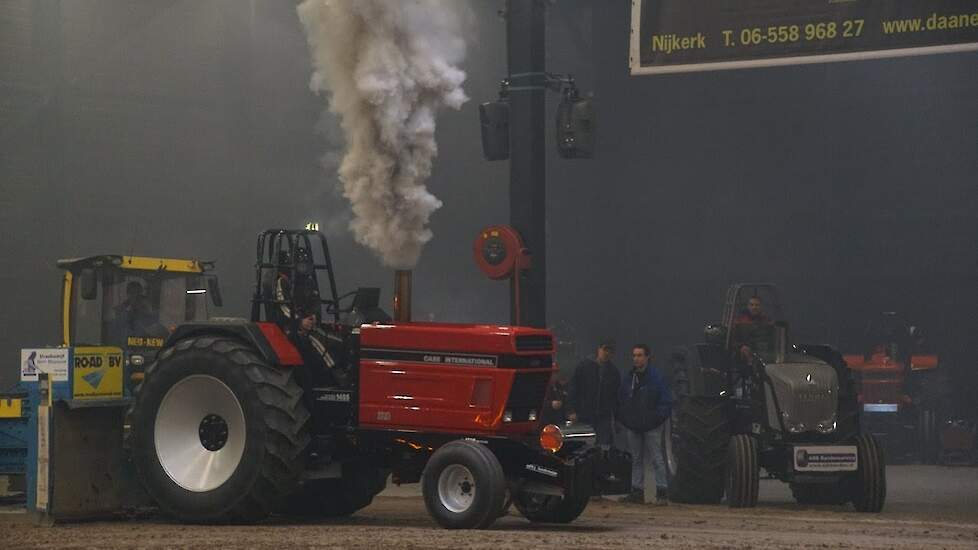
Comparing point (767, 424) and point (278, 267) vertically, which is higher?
point (278, 267)

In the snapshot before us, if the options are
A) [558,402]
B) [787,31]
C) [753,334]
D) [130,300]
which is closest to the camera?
[787,31]

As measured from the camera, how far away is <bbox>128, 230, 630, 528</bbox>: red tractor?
10.6 meters

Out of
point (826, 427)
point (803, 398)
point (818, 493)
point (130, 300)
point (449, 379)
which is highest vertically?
point (130, 300)

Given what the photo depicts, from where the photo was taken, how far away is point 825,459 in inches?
529

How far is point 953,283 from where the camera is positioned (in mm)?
24281

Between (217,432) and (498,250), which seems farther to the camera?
(498,250)

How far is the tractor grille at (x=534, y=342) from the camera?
10797 millimetres

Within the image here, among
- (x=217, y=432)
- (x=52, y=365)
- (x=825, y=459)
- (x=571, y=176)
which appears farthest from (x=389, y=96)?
(x=571, y=176)

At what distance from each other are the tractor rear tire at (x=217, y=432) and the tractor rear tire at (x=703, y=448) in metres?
4.32

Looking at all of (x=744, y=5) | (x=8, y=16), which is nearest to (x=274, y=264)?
(x=744, y=5)

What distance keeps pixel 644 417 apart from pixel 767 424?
1.13m

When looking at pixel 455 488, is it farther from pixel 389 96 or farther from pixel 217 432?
pixel 389 96

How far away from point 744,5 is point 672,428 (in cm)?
437

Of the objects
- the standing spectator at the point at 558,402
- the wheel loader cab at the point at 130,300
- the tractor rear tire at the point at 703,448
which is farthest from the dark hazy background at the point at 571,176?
the tractor rear tire at the point at 703,448
